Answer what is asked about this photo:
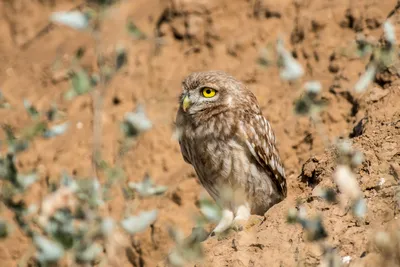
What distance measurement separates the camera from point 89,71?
8.38m

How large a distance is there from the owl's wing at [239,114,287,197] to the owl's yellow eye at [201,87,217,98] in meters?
0.37

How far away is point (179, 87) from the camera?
762 centimetres

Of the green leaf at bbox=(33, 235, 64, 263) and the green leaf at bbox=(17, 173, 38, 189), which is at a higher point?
the green leaf at bbox=(33, 235, 64, 263)

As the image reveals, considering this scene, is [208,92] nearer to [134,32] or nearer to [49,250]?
[134,32]

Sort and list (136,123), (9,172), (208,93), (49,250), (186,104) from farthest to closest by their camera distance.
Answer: (208,93) < (186,104) < (9,172) < (136,123) < (49,250)

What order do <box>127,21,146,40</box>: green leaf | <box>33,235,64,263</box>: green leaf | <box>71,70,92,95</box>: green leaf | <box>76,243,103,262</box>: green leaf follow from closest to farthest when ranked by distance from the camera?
<box>33,235,64,263</box>: green leaf, <box>76,243,103,262</box>: green leaf, <box>71,70,92,95</box>: green leaf, <box>127,21,146,40</box>: green leaf

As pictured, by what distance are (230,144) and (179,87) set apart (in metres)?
2.31

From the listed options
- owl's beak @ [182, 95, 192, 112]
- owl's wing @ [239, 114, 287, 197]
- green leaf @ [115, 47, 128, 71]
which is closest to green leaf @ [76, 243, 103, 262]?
green leaf @ [115, 47, 128, 71]

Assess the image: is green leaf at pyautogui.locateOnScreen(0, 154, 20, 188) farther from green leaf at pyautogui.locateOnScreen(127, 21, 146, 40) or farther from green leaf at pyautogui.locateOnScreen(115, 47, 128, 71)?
green leaf at pyautogui.locateOnScreen(127, 21, 146, 40)

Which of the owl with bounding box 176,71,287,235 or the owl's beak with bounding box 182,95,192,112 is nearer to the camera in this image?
the owl with bounding box 176,71,287,235

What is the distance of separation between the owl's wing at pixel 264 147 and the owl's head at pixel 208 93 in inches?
9.5

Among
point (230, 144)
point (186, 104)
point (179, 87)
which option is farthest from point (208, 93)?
point (179, 87)

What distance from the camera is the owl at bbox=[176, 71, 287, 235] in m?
5.43

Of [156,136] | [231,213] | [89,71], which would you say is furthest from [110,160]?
[231,213]
